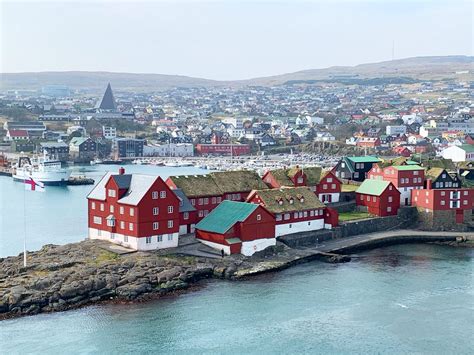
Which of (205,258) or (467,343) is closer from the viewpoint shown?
(467,343)

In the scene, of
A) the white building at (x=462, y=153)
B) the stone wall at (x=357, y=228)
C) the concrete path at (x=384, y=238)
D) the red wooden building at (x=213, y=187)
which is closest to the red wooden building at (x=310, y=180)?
the red wooden building at (x=213, y=187)

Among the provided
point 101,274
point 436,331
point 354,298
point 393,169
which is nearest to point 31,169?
point 393,169

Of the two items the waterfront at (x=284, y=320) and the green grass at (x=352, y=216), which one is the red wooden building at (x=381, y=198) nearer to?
the green grass at (x=352, y=216)

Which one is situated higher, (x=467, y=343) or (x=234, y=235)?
(x=234, y=235)

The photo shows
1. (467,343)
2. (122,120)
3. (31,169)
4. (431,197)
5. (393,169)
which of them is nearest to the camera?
(467,343)

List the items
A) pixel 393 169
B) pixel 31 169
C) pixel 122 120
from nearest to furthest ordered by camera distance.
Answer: pixel 393 169 < pixel 31 169 < pixel 122 120

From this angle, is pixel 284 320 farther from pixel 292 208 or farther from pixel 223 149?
pixel 223 149

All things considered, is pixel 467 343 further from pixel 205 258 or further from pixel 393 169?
pixel 393 169

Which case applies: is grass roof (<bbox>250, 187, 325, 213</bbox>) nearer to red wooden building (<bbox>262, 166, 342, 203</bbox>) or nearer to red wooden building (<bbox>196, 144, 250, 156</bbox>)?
red wooden building (<bbox>262, 166, 342, 203</bbox>)
